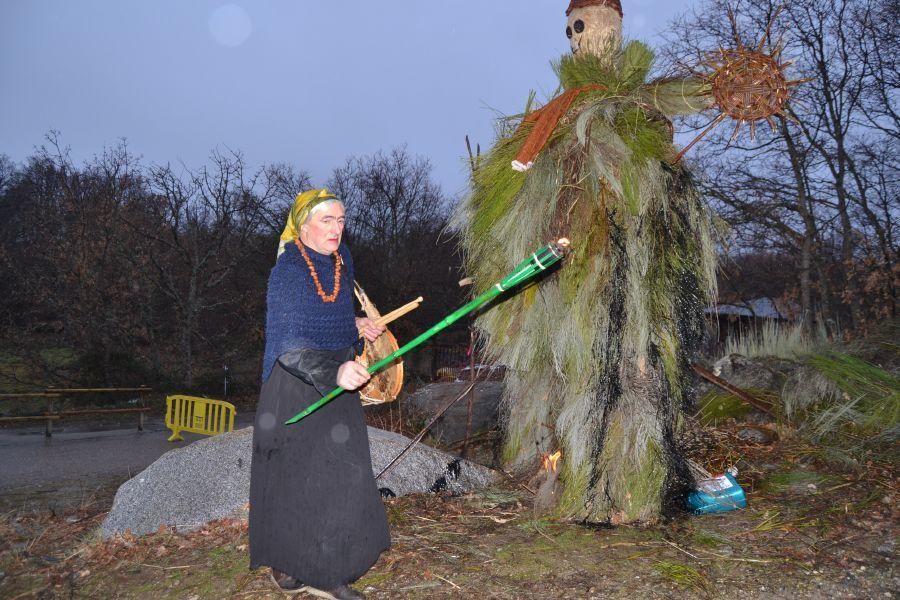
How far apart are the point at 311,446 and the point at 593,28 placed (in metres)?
3.04

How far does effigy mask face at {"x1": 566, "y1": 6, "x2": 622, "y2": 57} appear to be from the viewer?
4059mm

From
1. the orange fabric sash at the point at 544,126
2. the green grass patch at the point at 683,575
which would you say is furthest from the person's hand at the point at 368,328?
the green grass patch at the point at 683,575

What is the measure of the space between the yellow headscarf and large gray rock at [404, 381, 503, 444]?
10.6 ft

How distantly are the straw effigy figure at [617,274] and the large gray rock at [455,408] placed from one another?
247 centimetres

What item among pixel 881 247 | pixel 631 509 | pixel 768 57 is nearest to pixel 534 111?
pixel 768 57

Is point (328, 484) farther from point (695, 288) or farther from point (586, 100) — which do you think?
point (586, 100)

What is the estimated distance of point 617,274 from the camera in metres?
3.58

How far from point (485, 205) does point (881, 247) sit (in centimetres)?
1409

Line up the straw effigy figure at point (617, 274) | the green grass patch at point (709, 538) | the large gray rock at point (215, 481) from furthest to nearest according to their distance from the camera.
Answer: the large gray rock at point (215, 481)
the straw effigy figure at point (617, 274)
the green grass patch at point (709, 538)

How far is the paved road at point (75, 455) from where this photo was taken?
693 cm

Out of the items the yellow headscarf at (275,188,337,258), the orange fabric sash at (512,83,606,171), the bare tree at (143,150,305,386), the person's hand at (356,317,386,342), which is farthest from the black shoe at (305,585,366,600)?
the bare tree at (143,150,305,386)

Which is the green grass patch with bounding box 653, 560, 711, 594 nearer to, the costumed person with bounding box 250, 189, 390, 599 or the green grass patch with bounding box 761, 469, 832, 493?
the costumed person with bounding box 250, 189, 390, 599

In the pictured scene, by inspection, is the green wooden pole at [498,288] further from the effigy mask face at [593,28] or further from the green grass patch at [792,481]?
the green grass patch at [792,481]

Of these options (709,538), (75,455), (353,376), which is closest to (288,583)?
(353,376)
